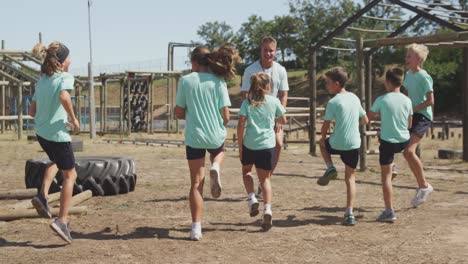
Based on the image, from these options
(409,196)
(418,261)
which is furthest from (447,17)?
(418,261)

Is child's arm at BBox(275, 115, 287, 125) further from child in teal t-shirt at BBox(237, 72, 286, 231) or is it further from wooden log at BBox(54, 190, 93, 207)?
wooden log at BBox(54, 190, 93, 207)

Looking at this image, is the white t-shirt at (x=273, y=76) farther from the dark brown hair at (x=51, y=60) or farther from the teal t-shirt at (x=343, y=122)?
the dark brown hair at (x=51, y=60)

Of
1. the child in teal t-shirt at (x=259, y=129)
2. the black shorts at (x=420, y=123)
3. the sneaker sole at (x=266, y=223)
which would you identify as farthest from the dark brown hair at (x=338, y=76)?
the sneaker sole at (x=266, y=223)

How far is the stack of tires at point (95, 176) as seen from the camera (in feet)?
26.3

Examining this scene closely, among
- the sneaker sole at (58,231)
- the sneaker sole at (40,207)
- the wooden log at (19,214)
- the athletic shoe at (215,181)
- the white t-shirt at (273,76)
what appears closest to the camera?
the sneaker sole at (58,231)

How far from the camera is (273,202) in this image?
7.65m

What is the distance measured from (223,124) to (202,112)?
0.82 feet

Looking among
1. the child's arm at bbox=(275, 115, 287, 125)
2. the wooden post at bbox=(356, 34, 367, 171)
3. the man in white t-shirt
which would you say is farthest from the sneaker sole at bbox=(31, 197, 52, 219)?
the wooden post at bbox=(356, 34, 367, 171)

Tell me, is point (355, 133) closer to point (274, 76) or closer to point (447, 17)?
point (274, 76)

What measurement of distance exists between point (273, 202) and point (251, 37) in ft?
A: 183

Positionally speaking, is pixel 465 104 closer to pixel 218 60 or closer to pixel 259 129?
pixel 259 129

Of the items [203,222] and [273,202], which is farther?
[273,202]

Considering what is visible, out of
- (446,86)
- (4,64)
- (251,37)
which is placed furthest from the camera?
(251,37)

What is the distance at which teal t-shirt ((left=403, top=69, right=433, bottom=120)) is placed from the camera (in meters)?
7.46
